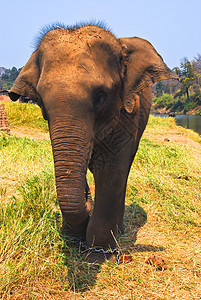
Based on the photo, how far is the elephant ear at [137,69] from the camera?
3.05 meters

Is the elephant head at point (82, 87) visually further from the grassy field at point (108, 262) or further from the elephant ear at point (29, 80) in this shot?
the grassy field at point (108, 262)

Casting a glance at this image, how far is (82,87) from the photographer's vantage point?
241cm

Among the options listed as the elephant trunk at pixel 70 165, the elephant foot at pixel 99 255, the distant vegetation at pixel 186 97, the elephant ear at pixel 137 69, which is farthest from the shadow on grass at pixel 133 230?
the distant vegetation at pixel 186 97

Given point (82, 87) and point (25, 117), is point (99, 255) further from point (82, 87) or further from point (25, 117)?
point (25, 117)

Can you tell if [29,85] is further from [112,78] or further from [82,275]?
[82,275]

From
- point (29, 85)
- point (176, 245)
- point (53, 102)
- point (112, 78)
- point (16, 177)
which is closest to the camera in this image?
point (53, 102)

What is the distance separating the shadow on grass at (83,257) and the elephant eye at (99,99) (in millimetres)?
1528

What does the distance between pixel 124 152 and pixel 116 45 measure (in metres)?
1.11

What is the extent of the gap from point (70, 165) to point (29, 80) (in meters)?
1.35

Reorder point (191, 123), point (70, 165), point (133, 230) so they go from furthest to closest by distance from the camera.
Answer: point (191, 123), point (133, 230), point (70, 165)

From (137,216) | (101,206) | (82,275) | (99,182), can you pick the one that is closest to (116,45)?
(99,182)

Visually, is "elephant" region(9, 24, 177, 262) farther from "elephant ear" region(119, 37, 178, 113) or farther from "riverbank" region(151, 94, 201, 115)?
"riverbank" region(151, 94, 201, 115)

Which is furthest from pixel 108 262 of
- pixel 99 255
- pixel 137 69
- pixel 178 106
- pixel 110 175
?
pixel 178 106

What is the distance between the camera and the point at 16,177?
516cm
